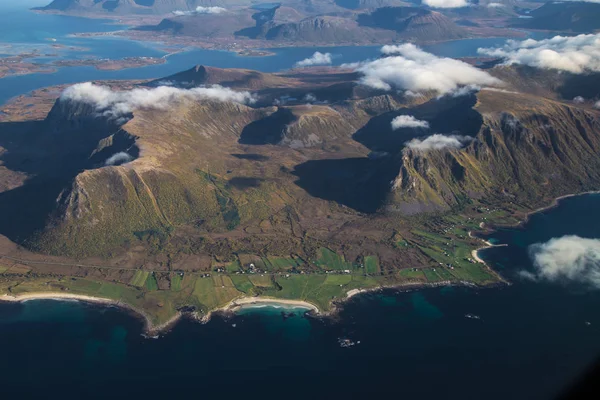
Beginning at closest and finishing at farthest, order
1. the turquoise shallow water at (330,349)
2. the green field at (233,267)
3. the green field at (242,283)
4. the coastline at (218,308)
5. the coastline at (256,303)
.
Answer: the turquoise shallow water at (330,349) → the coastline at (218,308) → the coastline at (256,303) → the green field at (242,283) → the green field at (233,267)

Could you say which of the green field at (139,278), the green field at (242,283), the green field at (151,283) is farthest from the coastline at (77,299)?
the green field at (242,283)

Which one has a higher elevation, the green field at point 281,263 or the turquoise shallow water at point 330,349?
the green field at point 281,263

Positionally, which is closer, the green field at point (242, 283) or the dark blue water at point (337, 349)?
the dark blue water at point (337, 349)

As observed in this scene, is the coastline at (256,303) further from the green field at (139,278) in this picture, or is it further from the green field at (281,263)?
the green field at (139,278)

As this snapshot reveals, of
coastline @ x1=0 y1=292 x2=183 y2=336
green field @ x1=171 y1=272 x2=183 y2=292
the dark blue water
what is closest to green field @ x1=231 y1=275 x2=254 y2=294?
the dark blue water

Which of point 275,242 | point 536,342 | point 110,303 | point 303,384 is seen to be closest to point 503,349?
point 536,342

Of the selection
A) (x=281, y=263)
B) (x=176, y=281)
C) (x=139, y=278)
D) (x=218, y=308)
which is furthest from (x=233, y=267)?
(x=139, y=278)

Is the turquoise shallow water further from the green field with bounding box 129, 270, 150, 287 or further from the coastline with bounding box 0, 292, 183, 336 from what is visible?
the green field with bounding box 129, 270, 150, 287

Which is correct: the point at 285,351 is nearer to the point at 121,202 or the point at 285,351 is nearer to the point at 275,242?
the point at 275,242

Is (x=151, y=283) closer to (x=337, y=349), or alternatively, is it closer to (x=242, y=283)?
(x=242, y=283)
